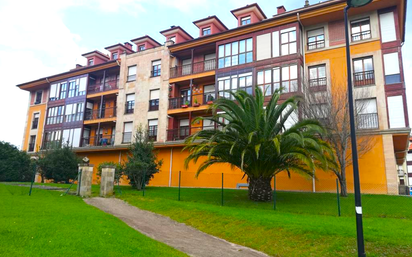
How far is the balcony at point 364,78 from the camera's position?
75.7 ft

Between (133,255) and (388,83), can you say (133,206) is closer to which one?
(133,255)

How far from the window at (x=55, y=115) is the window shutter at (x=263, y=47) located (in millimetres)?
26142

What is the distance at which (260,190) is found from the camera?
16.9m

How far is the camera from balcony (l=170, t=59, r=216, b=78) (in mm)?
30797

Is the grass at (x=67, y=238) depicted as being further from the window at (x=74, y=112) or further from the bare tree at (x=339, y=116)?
the window at (x=74, y=112)

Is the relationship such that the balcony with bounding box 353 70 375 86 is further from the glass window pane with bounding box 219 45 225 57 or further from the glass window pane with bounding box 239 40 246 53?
the glass window pane with bounding box 219 45 225 57

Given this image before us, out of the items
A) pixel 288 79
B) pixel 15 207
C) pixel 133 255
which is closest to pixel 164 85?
pixel 288 79

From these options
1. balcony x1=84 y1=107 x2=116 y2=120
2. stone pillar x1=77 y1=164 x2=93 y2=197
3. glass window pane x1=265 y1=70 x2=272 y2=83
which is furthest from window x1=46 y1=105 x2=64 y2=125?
glass window pane x1=265 y1=70 x2=272 y2=83

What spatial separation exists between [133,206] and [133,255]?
9365mm

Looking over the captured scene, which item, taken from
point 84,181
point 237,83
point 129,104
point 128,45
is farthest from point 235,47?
point 128,45

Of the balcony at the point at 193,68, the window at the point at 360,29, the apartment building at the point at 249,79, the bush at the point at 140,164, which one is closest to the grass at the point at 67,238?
the bush at the point at 140,164

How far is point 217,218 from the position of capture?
12656mm

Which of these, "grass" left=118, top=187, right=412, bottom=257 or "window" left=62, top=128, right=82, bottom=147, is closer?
"grass" left=118, top=187, right=412, bottom=257

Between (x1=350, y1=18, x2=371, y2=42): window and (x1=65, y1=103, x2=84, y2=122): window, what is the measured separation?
30.1 meters
